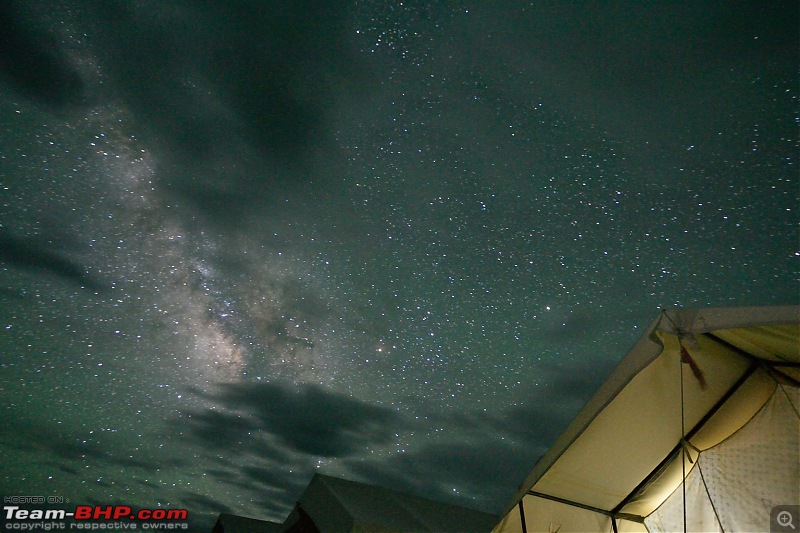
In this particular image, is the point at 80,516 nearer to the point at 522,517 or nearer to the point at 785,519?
the point at 522,517

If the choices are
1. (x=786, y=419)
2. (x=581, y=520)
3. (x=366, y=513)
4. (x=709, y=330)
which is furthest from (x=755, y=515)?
(x=366, y=513)

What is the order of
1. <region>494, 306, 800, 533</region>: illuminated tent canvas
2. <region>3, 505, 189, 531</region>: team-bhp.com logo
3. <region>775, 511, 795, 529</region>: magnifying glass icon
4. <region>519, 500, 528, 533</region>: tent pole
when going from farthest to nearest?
<region>3, 505, 189, 531</region>: team-bhp.com logo < <region>519, 500, 528, 533</region>: tent pole < <region>775, 511, 795, 529</region>: magnifying glass icon < <region>494, 306, 800, 533</region>: illuminated tent canvas

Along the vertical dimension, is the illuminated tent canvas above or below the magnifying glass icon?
above

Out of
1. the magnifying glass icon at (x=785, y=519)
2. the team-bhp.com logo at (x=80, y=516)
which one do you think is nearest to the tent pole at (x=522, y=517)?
the magnifying glass icon at (x=785, y=519)

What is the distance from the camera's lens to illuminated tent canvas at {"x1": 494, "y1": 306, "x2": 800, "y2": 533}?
286 centimetres

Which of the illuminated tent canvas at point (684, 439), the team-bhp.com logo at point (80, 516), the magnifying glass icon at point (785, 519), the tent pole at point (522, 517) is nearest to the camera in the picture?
the illuminated tent canvas at point (684, 439)

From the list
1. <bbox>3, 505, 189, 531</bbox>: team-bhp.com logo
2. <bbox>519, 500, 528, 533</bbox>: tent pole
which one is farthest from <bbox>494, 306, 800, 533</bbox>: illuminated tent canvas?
<bbox>3, 505, 189, 531</bbox>: team-bhp.com logo

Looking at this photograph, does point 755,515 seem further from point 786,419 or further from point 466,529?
point 466,529

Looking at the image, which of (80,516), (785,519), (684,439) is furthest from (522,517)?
(80,516)

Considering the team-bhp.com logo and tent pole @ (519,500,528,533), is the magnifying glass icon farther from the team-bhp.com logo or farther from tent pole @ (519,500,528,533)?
the team-bhp.com logo

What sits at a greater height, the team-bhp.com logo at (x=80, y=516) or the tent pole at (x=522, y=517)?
the team-bhp.com logo at (x=80, y=516)

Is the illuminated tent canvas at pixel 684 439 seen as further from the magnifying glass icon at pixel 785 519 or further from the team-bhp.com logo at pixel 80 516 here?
the team-bhp.com logo at pixel 80 516

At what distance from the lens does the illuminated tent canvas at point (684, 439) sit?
9.37 ft

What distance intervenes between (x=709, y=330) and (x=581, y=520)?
2648mm
